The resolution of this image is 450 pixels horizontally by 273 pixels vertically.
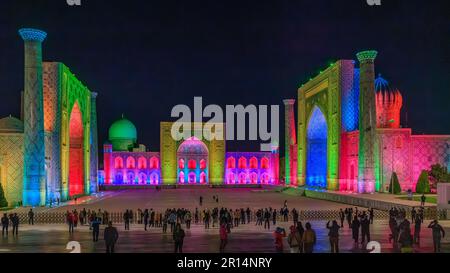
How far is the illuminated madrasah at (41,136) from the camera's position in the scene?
28.2m

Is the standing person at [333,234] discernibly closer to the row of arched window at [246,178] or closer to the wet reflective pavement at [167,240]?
the wet reflective pavement at [167,240]

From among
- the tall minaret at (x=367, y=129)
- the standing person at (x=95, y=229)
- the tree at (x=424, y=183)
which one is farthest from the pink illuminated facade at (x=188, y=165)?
the standing person at (x=95, y=229)

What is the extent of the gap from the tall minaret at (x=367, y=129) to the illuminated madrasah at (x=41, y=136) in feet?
66.0

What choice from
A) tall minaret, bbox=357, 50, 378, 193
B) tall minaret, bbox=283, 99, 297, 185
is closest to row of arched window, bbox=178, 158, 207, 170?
tall minaret, bbox=283, 99, 297, 185

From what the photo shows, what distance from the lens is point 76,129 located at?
139 ft

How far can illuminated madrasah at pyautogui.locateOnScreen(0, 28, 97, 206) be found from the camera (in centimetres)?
2823

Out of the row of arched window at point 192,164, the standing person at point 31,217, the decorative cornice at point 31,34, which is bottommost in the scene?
the standing person at point 31,217

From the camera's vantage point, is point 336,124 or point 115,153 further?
point 115,153

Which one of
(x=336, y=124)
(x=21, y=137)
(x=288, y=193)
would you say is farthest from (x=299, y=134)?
(x=21, y=137)

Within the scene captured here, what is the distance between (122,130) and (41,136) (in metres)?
43.3

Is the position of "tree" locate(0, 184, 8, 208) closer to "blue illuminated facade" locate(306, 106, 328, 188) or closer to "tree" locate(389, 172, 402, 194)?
"tree" locate(389, 172, 402, 194)

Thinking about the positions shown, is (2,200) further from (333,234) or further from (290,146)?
(290,146)
